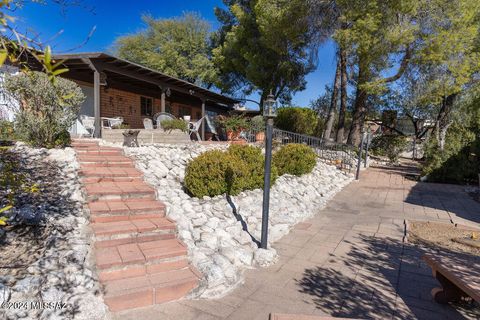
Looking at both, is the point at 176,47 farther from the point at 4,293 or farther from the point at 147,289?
the point at 4,293

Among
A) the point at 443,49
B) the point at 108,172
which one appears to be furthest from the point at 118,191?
the point at 443,49

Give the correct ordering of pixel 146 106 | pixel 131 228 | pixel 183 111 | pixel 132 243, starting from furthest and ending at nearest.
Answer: pixel 183 111, pixel 146 106, pixel 131 228, pixel 132 243

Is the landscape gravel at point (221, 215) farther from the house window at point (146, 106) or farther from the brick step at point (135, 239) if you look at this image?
the house window at point (146, 106)

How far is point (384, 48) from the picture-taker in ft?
34.1

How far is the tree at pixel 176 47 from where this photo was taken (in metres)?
19.5

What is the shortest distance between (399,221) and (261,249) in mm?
3163

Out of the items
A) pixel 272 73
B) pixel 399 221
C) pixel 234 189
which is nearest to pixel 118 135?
pixel 234 189

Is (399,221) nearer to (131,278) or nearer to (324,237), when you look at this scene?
(324,237)

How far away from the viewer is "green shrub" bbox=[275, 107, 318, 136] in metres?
16.9

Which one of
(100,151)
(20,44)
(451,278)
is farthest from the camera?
(100,151)

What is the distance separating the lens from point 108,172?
4770mm

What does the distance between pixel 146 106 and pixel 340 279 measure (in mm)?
12364

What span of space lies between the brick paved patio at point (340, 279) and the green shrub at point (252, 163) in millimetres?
1173

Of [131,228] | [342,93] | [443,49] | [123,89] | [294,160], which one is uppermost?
[443,49]
